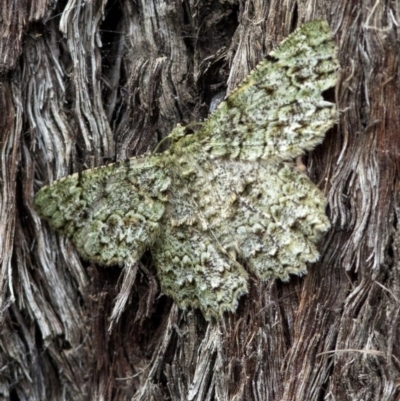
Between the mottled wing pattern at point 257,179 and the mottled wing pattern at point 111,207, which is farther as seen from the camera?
the mottled wing pattern at point 111,207

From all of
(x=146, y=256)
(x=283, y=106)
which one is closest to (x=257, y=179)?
(x=283, y=106)

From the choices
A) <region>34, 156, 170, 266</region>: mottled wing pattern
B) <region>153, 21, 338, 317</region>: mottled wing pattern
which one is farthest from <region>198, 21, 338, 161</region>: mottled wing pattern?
<region>34, 156, 170, 266</region>: mottled wing pattern

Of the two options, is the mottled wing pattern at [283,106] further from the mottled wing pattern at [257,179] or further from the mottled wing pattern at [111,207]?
the mottled wing pattern at [111,207]

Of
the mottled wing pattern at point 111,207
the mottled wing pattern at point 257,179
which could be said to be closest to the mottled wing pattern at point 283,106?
the mottled wing pattern at point 257,179

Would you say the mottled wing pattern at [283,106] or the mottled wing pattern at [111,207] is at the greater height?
the mottled wing pattern at [283,106]

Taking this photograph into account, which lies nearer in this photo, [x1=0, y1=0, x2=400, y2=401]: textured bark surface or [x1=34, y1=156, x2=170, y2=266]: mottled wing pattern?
[x1=0, y1=0, x2=400, y2=401]: textured bark surface

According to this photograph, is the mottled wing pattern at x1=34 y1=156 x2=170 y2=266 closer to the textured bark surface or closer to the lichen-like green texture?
the lichen-like green texture

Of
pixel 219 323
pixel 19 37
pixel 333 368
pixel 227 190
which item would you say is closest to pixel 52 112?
pixel 19 37
